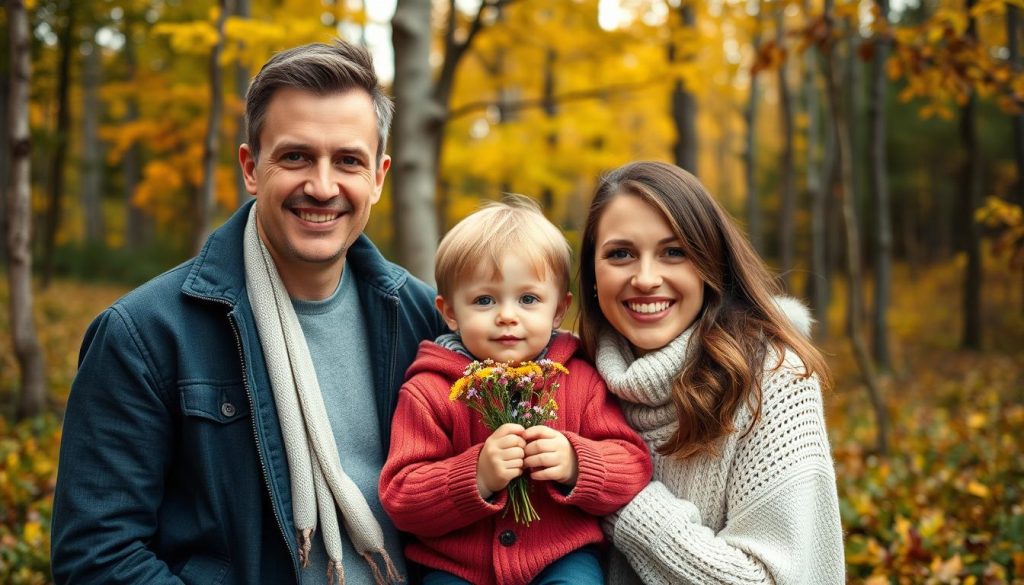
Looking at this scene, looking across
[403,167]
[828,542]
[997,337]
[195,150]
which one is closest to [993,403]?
[403,167]

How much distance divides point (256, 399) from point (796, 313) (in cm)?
172

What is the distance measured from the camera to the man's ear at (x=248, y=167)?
246cm

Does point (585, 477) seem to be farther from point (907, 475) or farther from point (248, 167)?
point (907, 475)

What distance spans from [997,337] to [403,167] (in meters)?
14.0

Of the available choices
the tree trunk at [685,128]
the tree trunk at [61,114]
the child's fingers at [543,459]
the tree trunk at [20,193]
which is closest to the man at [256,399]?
the child's fingers at [543,459]

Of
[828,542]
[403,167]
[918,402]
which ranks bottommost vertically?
[918,402]

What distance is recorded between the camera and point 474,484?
2.13 meters

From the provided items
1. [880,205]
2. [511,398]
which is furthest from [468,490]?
[880,205]

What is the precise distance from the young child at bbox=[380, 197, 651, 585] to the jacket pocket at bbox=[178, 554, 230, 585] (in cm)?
49

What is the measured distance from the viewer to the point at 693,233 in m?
2.38

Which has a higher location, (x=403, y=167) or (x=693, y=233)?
(x=403, y=167)

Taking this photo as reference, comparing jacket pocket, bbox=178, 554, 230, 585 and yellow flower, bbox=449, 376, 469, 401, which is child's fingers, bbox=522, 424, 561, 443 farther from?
jacket pocket, bbox=178, 554, 230, 585

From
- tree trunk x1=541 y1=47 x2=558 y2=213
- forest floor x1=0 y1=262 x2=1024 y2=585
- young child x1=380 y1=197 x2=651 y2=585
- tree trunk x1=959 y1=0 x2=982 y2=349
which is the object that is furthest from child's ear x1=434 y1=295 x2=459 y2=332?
tree trunk x1=959 y1=0 x2=982 y2=349

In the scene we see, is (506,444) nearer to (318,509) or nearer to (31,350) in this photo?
(318,509)
